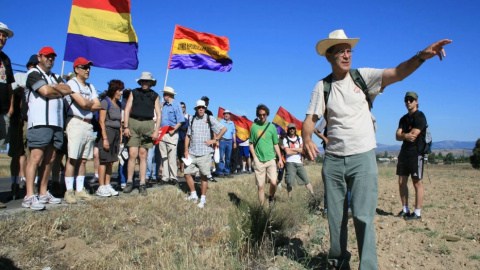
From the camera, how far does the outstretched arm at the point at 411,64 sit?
344 cm

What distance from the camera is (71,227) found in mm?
4918

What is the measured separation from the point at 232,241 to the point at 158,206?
2.28 metres

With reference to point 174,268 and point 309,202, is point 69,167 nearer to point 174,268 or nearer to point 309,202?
point 174,268

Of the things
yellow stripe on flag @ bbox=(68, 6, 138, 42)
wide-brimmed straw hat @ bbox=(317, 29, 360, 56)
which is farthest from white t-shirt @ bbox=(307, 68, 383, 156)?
yellow stripe on flag @ bbox=(68, 6, 138, 42)

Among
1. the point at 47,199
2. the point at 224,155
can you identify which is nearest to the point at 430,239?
the point at 47,199

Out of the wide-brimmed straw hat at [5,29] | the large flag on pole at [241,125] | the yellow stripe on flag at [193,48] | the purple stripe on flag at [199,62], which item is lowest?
the large flag on pole at [241,125]

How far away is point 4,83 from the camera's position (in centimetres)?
540

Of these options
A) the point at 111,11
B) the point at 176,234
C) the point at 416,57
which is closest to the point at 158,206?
the point at 176,234

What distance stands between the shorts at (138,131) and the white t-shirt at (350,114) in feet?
15.2

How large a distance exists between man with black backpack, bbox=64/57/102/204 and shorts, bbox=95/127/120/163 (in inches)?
15.8

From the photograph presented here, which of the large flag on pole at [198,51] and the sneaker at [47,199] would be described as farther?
the large flag on pole at [198,51]

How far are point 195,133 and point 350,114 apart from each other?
4.75 metres


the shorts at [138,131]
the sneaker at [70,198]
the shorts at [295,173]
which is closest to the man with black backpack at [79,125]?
the sneaker at [70,198]

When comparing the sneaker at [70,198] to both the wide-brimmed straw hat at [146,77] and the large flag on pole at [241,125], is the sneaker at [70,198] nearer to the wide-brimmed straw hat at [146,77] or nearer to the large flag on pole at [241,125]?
the wide-brimmed straw hat at [146,77]
